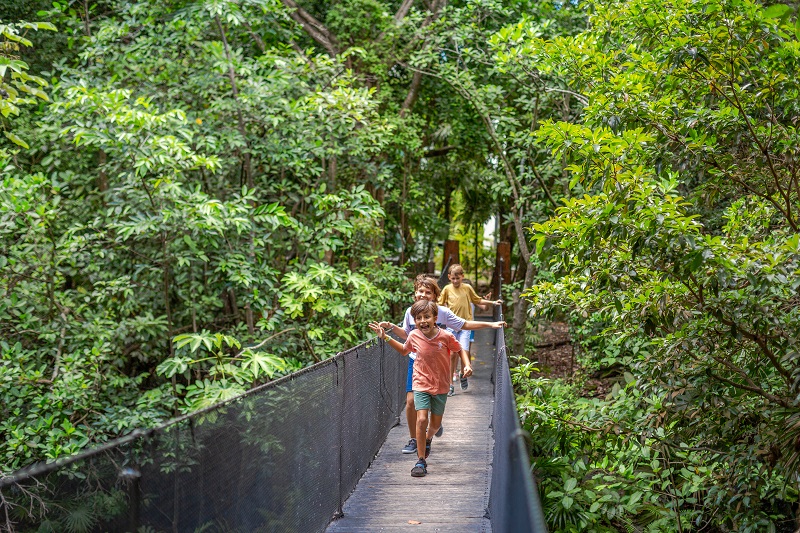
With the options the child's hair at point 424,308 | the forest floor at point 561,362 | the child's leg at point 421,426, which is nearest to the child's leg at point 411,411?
the child's leg at point 421,426

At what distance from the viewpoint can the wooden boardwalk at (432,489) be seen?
207 inches

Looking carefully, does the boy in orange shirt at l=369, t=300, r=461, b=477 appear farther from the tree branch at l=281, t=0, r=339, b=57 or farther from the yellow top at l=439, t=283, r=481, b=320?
the tree branch at l=281, t=0, r=339, b=57

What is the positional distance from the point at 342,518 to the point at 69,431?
274cm

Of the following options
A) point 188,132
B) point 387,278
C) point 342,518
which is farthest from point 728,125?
point 387,278

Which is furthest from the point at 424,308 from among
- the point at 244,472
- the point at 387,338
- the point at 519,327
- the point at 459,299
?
the point at 519,327

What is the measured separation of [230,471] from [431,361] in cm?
283

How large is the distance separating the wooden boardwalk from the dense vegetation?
767 mm

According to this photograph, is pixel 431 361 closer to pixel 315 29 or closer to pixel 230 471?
pixel 230 471

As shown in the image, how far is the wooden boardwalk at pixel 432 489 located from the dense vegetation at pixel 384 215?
0.77m

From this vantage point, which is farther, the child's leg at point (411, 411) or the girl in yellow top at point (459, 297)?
the girl in yellow top at point (459, 297)

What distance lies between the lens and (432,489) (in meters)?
6.00

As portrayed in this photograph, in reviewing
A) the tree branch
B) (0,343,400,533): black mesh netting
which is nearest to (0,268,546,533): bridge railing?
(0,343,400,533): black mesh netting

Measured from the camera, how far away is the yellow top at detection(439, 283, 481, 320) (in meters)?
8.63

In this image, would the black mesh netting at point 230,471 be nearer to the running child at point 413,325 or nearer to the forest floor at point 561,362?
the running child at point 413,325
